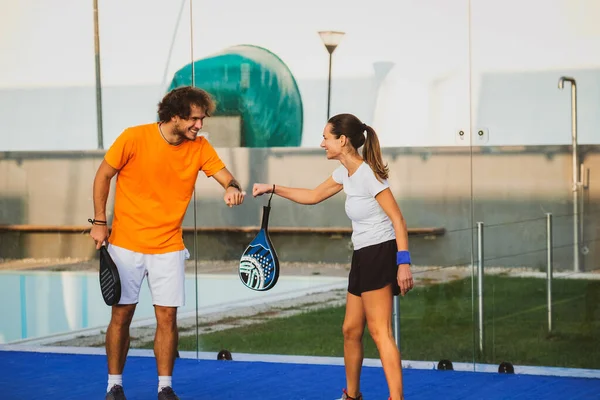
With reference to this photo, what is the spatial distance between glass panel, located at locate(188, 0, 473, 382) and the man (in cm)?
187

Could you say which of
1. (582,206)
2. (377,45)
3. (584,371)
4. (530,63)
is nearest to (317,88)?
(377,45)

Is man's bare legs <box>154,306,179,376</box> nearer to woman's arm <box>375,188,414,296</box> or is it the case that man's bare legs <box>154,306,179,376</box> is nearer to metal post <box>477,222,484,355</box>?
woman's arm <box>375,188,414,296</box>

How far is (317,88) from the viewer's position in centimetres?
769

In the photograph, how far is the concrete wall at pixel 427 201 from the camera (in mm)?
7168

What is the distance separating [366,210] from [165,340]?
1290 millimetres

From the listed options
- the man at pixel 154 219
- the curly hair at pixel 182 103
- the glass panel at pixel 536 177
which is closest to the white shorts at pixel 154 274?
the man at pixel 154 219

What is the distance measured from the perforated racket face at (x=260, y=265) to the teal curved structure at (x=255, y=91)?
199 cm

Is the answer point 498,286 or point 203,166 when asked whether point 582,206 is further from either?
point 203,166

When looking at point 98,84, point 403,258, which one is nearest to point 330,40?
point 98,84

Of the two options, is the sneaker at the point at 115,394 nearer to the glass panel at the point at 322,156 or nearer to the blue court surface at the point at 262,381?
the blue court surface at the point at 262,381

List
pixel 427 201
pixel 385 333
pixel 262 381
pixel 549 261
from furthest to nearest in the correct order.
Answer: pixel 427 201, pixel 549 261, pixel 262 381, pixel 385 333

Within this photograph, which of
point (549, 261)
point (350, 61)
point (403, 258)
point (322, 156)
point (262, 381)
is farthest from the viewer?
point (322, 156)

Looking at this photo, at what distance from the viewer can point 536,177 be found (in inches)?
283

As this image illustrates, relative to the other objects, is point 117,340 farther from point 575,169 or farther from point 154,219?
point 575,169
